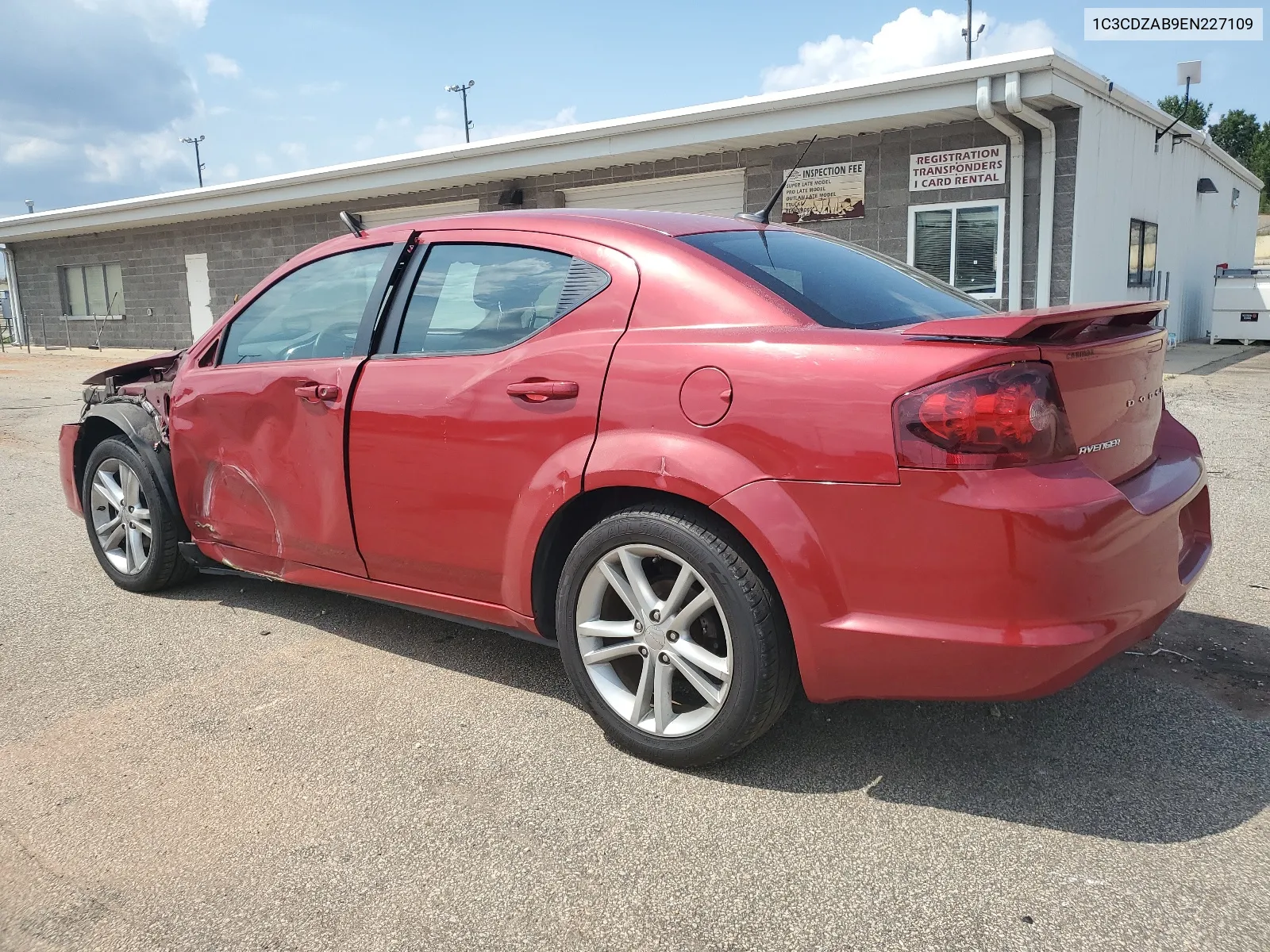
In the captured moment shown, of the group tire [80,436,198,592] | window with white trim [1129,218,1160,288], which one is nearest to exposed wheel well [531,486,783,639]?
tire [80,436,198,592]

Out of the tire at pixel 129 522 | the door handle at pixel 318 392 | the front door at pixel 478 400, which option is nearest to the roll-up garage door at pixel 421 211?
the tire at pixel 129 522

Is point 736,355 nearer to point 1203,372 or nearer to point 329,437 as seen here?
point 329,437

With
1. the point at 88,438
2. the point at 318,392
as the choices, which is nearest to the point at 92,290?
the point at 88,438

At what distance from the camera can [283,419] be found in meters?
3.62

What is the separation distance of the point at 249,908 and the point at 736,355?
173 centimetres

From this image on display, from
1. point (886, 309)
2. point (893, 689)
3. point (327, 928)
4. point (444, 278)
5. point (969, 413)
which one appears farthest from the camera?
point (444, 278)

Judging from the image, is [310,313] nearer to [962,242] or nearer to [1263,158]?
[962,242]

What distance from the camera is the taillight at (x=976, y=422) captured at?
2.27 m

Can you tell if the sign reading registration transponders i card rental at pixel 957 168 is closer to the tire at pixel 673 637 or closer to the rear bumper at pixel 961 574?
the rear bumper at pixel 961 574

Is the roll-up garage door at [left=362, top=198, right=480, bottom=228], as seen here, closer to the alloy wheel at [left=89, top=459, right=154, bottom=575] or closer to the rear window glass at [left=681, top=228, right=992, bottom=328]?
the alloy wheel at [left=89, top=459, right=154, bottom=575]

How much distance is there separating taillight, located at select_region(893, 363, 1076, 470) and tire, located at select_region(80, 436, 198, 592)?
330 cm

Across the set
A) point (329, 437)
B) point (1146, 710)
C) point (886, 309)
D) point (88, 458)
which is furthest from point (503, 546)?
point (88, 458)

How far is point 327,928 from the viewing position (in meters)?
2.10

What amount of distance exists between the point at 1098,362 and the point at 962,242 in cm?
1038
